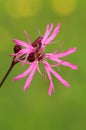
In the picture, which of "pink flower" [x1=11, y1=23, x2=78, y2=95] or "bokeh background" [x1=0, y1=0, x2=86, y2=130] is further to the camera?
"bokeh background" [x1=0, y1=0, x2=86, y2=130]

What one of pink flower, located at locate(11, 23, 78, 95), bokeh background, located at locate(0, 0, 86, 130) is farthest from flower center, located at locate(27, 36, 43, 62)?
bokeh background, located at locate(0, 0, 86, 130)

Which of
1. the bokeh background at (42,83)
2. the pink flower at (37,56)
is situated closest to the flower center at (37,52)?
the pink flower at (37,56)

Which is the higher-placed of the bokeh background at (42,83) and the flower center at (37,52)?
the flower center at (37,52)

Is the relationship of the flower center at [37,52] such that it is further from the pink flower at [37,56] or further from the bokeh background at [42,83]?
the bokeh background at [42,83]

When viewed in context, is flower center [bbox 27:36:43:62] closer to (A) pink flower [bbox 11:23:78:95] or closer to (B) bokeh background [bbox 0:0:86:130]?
(A) pink flower [bbox 11:23:78:95]

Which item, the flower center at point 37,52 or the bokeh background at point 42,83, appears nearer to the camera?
the flower center at point 37,52

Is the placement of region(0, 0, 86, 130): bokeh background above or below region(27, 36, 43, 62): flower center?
below

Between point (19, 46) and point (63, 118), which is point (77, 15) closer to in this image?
point (63, 118)

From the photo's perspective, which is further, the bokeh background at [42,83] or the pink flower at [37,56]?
the bokeh background at [42,83]

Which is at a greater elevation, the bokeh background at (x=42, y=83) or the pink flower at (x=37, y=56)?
the pink flower at (x=37, y=56)
